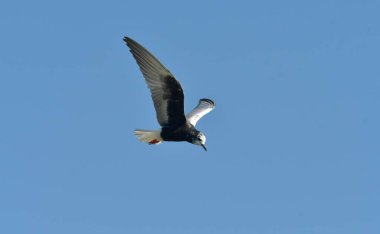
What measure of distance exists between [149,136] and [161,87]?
2511 millimetres

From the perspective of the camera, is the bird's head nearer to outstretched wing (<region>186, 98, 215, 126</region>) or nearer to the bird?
the bird

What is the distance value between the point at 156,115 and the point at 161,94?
3.81 feet

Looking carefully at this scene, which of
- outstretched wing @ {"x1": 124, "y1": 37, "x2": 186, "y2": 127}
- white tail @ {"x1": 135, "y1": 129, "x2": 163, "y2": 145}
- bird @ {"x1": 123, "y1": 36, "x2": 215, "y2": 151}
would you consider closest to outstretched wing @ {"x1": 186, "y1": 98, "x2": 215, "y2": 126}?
bird @ {"x1": 123, "y1": 36, "x2": 215, "y2": 151}

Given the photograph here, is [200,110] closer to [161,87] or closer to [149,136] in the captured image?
[149,136]

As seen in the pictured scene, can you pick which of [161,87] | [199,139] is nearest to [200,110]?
[199,139]

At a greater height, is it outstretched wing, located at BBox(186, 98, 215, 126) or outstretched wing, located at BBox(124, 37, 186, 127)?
outstretched wing, located at BBox(186, 98, 215, 126)

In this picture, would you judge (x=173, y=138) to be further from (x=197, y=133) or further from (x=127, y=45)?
(x=127, y=45)

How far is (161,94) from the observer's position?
35.2 metres

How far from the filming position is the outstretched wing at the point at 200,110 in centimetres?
4072

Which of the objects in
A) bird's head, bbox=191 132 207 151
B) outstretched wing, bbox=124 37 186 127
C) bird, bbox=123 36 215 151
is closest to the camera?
outstretched wing, bbox=124 37 186 127

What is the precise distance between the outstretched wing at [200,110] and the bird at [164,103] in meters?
3.38

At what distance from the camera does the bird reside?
3409 cm

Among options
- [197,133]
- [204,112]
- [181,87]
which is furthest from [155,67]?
[204,112]

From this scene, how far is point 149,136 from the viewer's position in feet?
120
